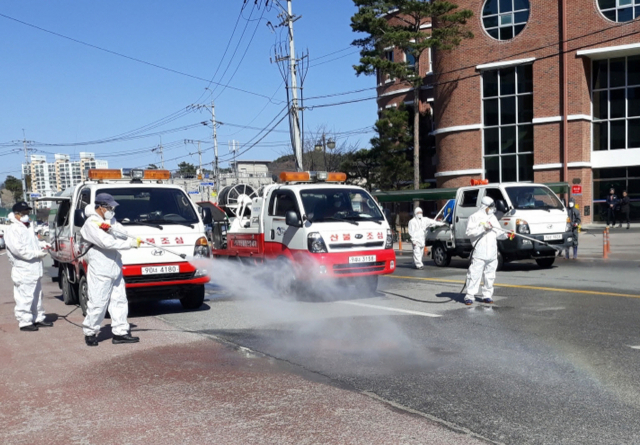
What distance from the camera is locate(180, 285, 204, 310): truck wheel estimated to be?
418 inches

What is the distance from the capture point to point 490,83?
1330 inches

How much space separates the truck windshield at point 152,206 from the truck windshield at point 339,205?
2.12 m

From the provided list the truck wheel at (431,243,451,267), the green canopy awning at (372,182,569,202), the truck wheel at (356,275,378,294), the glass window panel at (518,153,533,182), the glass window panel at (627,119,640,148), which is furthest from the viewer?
the glass window panel at (518,153,533,182)

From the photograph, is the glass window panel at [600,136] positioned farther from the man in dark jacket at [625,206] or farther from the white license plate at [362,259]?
the white license plate at [362,259]

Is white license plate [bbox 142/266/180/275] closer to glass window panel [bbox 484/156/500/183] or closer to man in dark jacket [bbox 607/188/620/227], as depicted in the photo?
man in dark jacket [bbox 607/188/620/227]

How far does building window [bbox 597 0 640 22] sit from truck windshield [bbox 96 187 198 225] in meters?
27.1

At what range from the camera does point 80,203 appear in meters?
10.7

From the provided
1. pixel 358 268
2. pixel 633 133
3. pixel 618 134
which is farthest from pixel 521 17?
pixel 358 268

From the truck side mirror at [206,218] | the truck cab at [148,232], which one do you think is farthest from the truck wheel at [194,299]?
the truck side mirror at [206,218]

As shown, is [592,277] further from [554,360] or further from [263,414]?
[263,414]

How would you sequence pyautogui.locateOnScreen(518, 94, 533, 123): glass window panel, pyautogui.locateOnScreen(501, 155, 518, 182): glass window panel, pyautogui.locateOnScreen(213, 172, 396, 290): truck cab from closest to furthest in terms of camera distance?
pyautogui.locateOnScreen(213, 172, 396, 290): truck cab, pyautogui.locateOnScreen(518, 94, 533, 123): glass window panel, pyautogui.locateOnScreen(501, 155, 518, 182): glass window panel

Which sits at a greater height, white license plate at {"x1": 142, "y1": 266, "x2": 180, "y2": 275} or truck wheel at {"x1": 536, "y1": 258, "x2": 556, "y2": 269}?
white license plate at {"x1": 142, "y1": 266, "x2": 180, "y2": 275}

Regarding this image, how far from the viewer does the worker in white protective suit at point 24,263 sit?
910 cm

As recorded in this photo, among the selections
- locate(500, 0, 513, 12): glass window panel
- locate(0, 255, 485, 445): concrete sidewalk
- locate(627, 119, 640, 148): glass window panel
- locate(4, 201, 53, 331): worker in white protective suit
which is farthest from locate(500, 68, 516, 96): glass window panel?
→ locate(0, 255, 485, 445): concrete sidewalk
